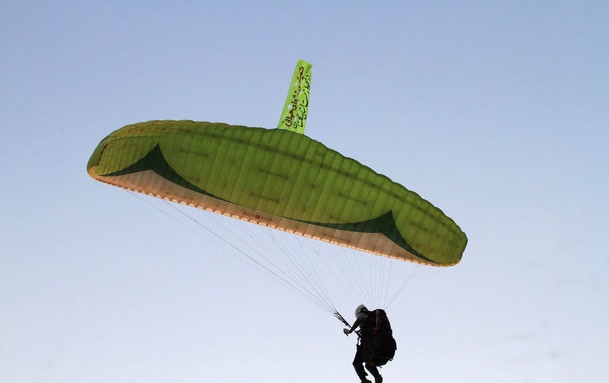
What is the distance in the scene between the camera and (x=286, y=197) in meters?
20.5

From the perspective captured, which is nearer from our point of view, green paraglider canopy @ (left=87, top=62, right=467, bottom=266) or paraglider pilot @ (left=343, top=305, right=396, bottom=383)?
green paraglider canopy @ (left=87, top=62, right=467, bottom=266)

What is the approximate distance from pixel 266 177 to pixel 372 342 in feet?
14.8

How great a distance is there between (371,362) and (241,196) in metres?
4.85

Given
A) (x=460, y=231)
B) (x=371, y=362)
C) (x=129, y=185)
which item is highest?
(x=460, y=231)

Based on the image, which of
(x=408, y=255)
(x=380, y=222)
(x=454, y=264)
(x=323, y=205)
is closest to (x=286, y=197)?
(x=323, y=205)

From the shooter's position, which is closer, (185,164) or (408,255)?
(185,164)

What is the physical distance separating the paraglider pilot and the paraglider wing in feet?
6.40

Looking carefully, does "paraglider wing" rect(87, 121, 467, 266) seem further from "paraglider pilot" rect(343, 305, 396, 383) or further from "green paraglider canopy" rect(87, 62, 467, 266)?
"paraglider pilot" rect(343, 305, 396, 383)

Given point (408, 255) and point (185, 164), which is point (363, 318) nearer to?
point (408, 255)

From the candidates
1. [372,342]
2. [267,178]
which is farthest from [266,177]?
[372,342]

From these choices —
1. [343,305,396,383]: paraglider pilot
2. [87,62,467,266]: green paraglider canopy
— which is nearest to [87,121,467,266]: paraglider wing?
[87,62,467,266]: green paraglider canopy

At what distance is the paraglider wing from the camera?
20.1 m

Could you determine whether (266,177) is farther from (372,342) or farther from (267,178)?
(372,342)

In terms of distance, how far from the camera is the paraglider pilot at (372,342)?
20453 millimetres
